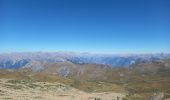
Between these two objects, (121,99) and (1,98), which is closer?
(1,98)

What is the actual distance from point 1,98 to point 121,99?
3405cm

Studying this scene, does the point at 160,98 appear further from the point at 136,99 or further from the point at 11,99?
the point at 11,99

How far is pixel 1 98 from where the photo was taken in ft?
196

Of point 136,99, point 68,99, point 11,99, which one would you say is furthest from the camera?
point 136,99

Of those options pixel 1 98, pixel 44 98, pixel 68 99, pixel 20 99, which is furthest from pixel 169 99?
pixel 1 98

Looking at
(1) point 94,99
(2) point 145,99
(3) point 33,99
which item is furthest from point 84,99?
(2) point 145,99

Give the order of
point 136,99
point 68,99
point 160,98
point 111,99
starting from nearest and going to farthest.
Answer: point 160,98 → point 68,99 → point 111,99 → point 136,99

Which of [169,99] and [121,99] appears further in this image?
[121,99]

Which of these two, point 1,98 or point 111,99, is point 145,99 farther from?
point 1,98

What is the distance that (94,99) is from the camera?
243 ft

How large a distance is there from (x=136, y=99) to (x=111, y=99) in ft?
31.9

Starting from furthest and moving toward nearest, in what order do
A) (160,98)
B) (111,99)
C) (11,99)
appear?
(111,99)
(160,98)
(11,99)

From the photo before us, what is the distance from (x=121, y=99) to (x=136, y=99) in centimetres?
704

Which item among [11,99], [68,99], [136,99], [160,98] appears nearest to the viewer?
[11,99]
